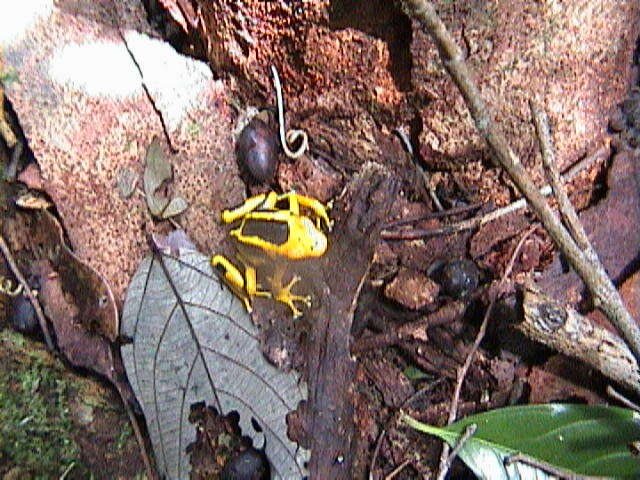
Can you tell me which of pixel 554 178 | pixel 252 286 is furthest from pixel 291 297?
pixel 554 178

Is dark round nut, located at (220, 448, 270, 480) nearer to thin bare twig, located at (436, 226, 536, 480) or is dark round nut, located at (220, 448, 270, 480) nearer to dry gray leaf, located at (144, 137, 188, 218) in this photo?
thin bare twig, located at (436, 226, 536, 480)

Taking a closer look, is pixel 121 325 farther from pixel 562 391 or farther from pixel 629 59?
pixel 629 59

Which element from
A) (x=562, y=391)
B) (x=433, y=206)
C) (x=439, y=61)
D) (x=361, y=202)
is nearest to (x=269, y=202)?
(x=361, y=202)

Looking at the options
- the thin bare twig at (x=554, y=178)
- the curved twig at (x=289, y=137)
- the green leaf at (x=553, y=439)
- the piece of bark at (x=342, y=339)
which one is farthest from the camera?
the curved twig at (x=289, y=137)

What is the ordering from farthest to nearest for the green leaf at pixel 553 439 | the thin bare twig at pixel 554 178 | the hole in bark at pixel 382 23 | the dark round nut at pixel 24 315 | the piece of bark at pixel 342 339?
the dark round nut at pixel 24 315, the piece of bark at pixel 342 339, the hole in bark at pixel 382 23, the green leaf at pixel 553 439, the thin bare twig at pixel 554 178

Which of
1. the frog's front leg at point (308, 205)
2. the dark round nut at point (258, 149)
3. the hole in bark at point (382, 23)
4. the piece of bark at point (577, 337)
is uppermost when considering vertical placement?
the hole in bark at point (382, 23)

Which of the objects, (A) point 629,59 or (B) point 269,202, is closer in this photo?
(A) point 629,59

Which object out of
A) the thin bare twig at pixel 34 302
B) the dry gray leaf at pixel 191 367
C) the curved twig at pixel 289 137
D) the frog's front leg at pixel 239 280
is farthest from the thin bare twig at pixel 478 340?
the thin bare twig at pixel 34 302

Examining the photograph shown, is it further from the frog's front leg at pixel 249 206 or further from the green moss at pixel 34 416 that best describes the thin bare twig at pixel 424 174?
the green moss at pixel 34 416
